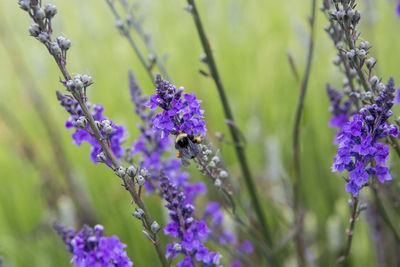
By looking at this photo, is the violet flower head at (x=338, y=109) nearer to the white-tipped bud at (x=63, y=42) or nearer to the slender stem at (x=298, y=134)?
the slender stem at (x=298, y=134)

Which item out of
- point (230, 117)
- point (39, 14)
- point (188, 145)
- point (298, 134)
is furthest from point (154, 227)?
point (298, 134)

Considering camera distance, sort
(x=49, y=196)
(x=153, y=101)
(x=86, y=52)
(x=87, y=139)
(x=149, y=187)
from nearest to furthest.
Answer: (x=153, y=101), (x=87, y=139), (x=149, y=187), (x=49, y=196), (x=86, y=52)

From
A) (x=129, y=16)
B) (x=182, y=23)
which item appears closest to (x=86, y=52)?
(x=182, y=23)

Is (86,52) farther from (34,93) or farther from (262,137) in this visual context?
(262,137)

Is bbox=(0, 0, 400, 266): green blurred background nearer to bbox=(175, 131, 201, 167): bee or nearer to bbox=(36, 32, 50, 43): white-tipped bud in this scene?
bbox=(175, 131, 201, 167): bee

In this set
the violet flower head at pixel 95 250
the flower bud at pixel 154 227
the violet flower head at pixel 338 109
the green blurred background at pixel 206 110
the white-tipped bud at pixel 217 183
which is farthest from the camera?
the green blurred background at pixel 206 110

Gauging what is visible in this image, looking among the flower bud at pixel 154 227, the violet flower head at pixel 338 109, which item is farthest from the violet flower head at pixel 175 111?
the violet flower head at pixel 338 109
